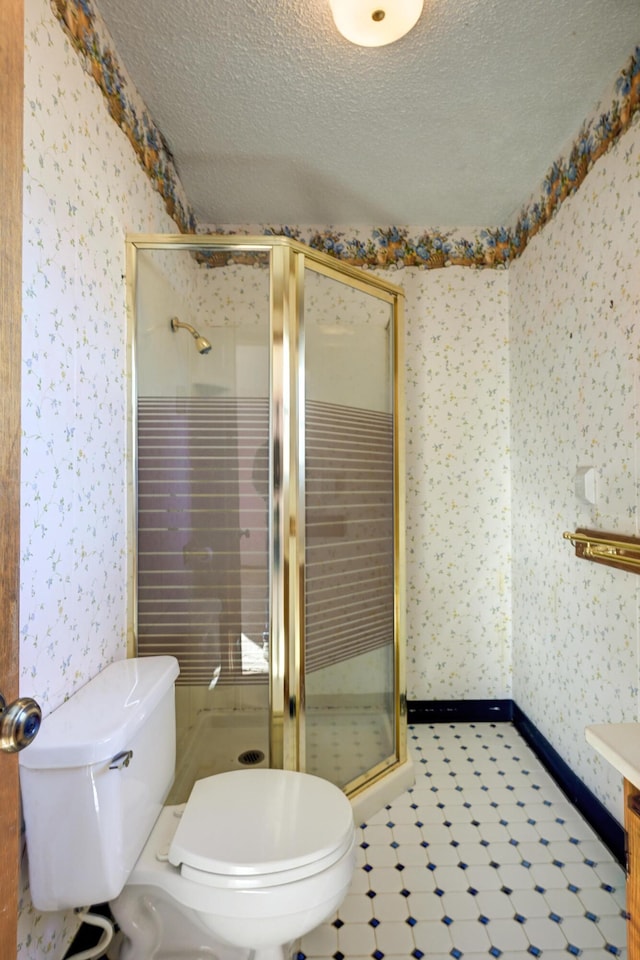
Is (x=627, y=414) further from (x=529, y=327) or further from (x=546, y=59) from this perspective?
(x=546, y=59)

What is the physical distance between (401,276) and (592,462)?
4.39 feet

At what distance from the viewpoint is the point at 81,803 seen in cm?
89

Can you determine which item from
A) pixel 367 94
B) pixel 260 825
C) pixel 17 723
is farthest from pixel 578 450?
pixel 17 723

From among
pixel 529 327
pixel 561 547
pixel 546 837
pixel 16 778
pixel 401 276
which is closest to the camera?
pixel 16 778

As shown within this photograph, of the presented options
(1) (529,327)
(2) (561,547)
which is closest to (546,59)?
(1) (529,327)

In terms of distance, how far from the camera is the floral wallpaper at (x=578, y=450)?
142cm

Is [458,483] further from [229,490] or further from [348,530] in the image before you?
[229,490]

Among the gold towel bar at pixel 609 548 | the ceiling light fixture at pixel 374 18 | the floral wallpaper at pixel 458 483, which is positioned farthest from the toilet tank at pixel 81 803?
the ceiling light fixture at pixel 374 18

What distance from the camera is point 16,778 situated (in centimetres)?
59

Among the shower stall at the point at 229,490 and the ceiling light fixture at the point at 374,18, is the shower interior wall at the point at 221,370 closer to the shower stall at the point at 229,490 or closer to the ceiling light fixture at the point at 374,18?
the shower stall at the point at 229,490

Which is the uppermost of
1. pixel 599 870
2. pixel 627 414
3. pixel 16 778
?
pixel 627 414

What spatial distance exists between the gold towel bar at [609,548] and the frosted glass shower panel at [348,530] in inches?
26.8

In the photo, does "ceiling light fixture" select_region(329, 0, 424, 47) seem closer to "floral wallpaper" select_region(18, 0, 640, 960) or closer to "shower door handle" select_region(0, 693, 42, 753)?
"floral wallpaper" select_region(18, 0, 640, 960)

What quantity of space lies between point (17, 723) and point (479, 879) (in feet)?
5.03
